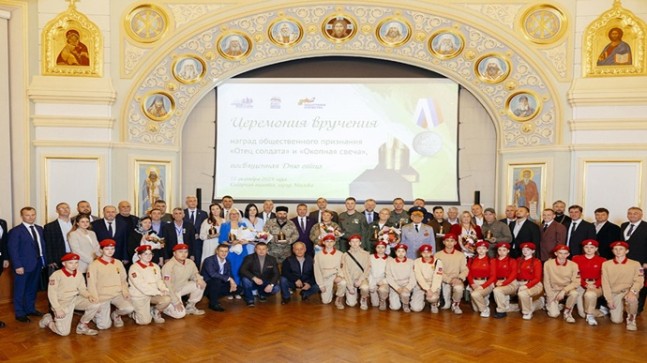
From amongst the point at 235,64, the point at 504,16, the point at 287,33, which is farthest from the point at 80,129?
the point at 504,16

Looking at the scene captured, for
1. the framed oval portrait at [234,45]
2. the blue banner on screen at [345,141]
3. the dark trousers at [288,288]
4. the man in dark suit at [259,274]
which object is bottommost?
the dark trousers at [288,288]

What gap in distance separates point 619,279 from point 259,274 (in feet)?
17.8

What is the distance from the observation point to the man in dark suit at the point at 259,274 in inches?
315

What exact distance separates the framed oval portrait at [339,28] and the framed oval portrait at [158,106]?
354 centimetres

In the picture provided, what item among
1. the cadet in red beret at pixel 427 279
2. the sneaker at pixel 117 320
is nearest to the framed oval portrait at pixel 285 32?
the cadet in red beret at pixel 427 279

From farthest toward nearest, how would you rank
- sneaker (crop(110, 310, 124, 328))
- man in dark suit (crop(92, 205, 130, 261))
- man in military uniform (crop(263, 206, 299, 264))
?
man in military uniform (crop(263, 206, 299, 264)), man in dark suit (crop(92, 205, 130, 261)), sneaker (crop(110, 310, 124, 328))

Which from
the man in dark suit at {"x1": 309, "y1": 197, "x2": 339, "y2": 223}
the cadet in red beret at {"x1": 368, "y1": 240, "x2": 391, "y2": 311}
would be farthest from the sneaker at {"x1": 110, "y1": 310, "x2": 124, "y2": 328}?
the man in dark suit at {"x1": 309, "y1": 197, "x2": 339, "y2": 223}

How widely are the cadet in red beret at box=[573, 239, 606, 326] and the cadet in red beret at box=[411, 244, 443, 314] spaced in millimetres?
2042

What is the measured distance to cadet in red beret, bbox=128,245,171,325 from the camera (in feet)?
22.4

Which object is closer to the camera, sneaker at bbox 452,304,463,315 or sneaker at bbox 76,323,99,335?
sneaker at bbox 76,323,99,335

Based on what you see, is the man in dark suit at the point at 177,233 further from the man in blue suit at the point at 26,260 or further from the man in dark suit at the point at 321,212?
the man in dark suit at the point at 321,212

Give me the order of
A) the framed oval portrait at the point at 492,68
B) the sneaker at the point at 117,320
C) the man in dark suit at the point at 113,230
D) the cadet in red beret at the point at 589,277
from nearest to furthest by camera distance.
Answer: the sneaker at the point at 117,320 → the cadet in red beret at the point at 589,277 → the man in dark suit at the point at 113,230 → the framed oval portrait at the point at 492,68

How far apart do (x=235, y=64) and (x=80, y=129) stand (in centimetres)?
330

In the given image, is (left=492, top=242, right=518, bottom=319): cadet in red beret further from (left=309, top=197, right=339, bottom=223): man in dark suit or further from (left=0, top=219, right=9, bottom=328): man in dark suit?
(left=0, top=219, right=9, bottom=328): man in dark suit
